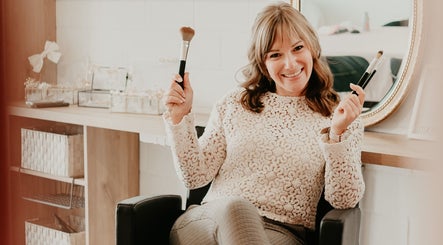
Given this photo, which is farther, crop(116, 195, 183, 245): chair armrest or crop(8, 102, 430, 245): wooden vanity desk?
crop(8, 102, 430, 245): wooden vanity desk

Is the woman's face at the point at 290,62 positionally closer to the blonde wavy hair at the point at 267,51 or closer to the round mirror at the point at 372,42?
the blonde wavy hair at the point at 267,51

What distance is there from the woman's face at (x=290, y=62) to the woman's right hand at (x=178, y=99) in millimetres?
227

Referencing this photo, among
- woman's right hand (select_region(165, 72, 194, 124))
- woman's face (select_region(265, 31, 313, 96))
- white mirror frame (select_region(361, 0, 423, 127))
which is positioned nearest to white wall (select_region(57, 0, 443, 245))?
white mirror frame (select_region(361, 0, 423, 127))

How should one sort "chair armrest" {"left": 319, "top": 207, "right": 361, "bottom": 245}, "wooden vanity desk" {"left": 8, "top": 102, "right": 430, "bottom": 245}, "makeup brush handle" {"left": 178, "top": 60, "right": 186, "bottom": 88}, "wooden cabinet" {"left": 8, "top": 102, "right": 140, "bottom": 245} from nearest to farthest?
"chair armrest" {"left": 319, "top": 207, "right": 361, "bottom": 245} → "makeup brush handle" {"left": 178, "top": 60, "right": 186, "bottom": 88} → "wooden vanity desk" {"left": 8, "top": 102, "right": 430, "bottom": 245} → "wooden cabinet" {"left": 8, "top": 102, "right": 140, "bottom": 245}

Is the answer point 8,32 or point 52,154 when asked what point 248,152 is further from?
point 8,32

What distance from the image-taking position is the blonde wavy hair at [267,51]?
1585mm

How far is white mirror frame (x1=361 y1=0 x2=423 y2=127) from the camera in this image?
1637 mm

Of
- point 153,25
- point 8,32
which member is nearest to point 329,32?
point 153,25

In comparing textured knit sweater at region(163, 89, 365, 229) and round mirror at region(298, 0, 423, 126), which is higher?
round mirror at region(298, 0, 423, 126)

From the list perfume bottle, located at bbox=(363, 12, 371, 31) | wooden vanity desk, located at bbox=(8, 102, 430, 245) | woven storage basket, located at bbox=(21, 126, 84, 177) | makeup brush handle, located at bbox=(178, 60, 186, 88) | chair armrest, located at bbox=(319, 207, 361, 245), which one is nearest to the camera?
chair armrest, located at bbox=(319, 207, 361, 245)

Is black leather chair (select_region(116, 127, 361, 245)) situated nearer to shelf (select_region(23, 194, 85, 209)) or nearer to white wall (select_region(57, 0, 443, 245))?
white wall (select_region(57, 0, 443, 245))

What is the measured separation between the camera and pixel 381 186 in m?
1.82

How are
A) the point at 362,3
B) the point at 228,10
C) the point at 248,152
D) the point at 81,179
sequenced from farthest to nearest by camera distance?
1. the point at 81,179
2. the point at 228,10
3. the point at 362,3
4. the point at 248,152

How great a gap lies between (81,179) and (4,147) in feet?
7.04
